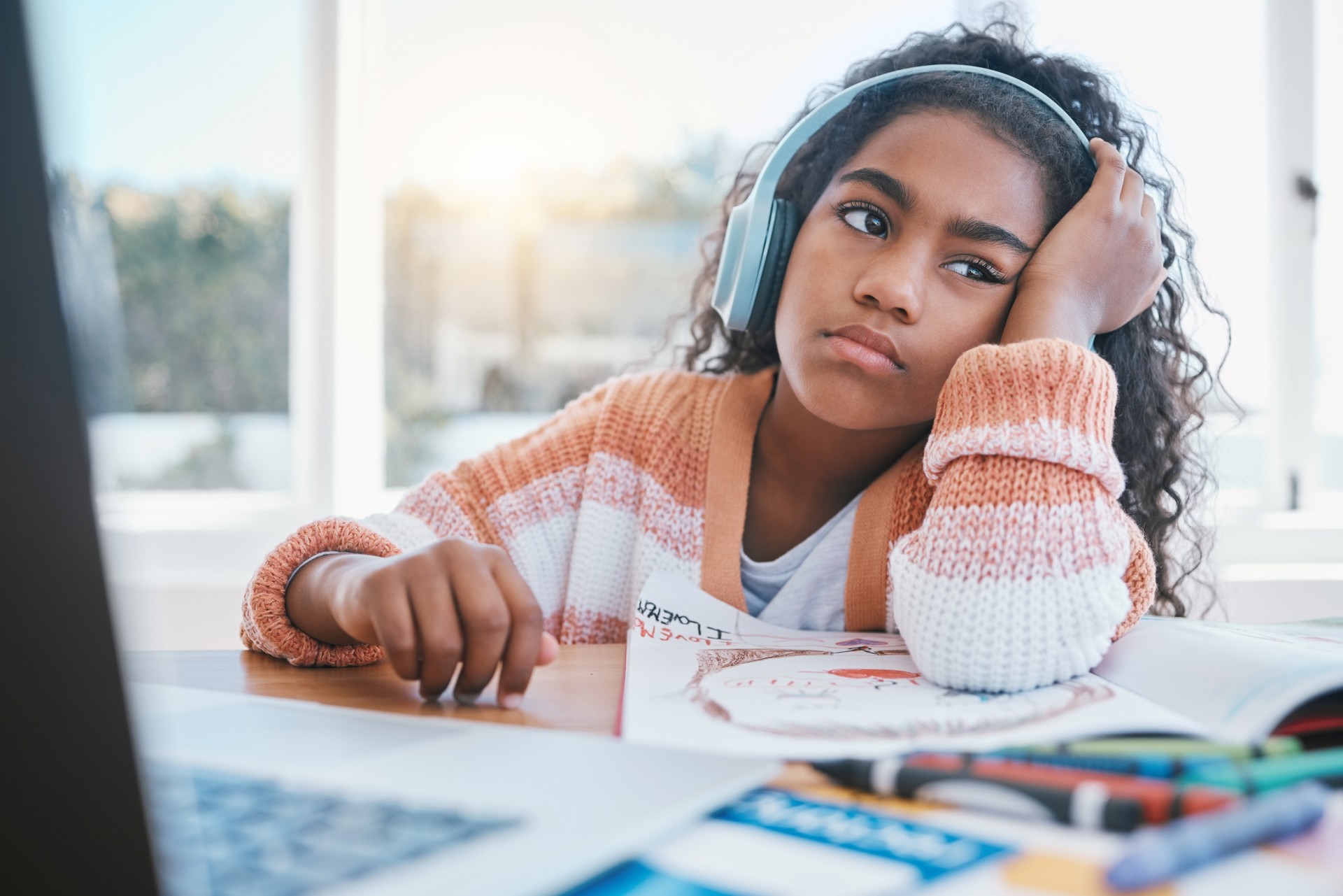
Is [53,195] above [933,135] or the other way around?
the other way around

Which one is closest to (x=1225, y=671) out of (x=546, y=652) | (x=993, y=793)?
(x=993, y=793)

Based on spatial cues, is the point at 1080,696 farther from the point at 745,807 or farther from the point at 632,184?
the point at 632,184

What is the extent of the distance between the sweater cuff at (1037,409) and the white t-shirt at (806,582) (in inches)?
10.5

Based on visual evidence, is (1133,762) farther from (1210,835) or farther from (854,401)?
(854,401)

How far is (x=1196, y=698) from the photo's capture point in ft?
1.59

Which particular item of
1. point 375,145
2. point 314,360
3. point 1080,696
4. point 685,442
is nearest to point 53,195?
point 1080,696

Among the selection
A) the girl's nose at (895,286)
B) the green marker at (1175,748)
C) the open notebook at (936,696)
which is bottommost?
the open notebook at (936,696)

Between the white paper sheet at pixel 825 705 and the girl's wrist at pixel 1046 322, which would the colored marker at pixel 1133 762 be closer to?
the white paper sheet at pixel 825 705

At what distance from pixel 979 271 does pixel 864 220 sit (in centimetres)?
11

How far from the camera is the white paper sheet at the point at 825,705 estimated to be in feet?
1.35

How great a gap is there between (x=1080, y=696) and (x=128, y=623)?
1.52ft

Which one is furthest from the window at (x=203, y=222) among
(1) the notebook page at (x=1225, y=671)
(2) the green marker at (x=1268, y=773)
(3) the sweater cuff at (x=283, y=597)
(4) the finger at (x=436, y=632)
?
(2) the green marker at (x=1268, y=773)

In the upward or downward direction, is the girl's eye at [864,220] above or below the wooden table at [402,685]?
above

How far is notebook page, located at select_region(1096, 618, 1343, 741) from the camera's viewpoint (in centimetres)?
43
